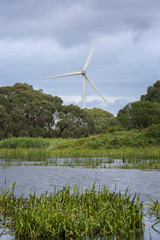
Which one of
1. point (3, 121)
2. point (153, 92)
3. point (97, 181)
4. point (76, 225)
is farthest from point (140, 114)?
point (76, 225)

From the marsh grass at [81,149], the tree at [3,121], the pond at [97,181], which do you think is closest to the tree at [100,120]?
the tree at [3,121]

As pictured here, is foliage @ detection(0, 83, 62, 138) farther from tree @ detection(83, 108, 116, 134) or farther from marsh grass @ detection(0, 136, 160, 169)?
marsh grass @ detection(0, 136, 160, 169)

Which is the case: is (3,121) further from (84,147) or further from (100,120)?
(100,120)

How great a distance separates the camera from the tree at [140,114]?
4691 centimetres

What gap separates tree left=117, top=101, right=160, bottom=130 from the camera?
46.9m

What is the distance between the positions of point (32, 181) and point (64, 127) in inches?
1893

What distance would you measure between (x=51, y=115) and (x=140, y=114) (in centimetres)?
2001

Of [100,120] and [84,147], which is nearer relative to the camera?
[84,147]

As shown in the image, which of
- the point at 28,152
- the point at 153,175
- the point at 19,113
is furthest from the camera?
the point at 19,113

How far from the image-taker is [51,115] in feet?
203

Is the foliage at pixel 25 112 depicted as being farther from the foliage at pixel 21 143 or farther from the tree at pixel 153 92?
the tree at pixel 153 92

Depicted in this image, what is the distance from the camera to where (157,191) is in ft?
42.8

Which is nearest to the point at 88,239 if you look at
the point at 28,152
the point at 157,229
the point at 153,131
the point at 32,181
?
the point at 157,229

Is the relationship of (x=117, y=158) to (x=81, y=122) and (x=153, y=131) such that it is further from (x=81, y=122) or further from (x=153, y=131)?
(x=81, y=122)
